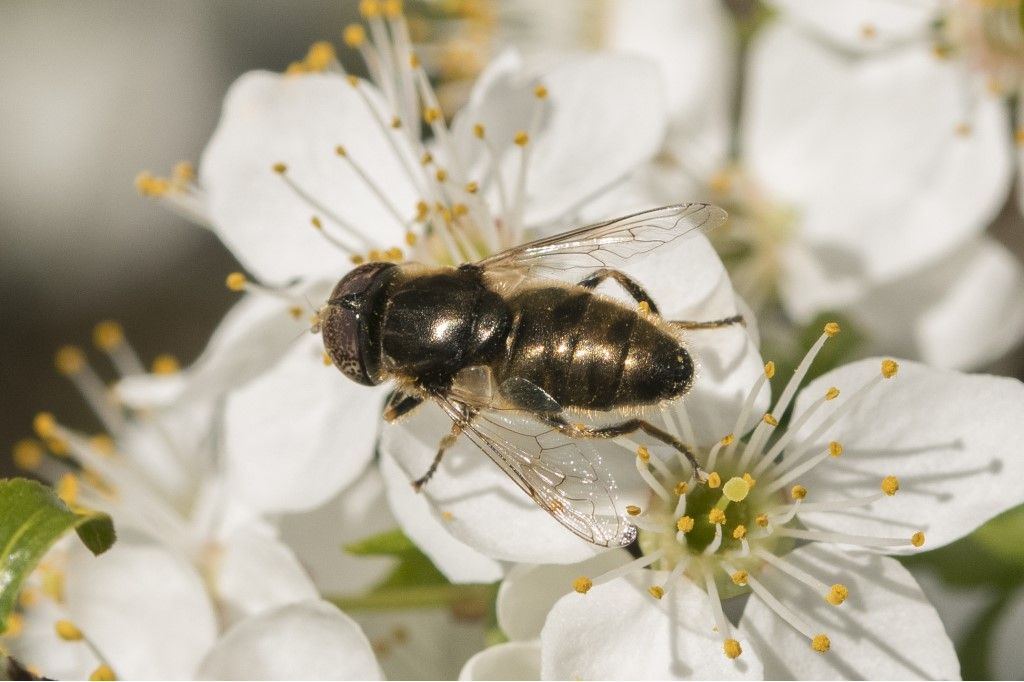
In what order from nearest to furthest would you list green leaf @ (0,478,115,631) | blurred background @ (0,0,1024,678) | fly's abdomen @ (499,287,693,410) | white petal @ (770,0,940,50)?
1. green leaf @ (0,478,115,631)
2. fly's abdomen @ (499,287,693,410)
3. white petal @ (770,0,940,50)
4. blurred background @ (0,0,1024,678)

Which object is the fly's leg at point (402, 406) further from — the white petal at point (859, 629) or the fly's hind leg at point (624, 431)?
the white petal at point (859, 629)

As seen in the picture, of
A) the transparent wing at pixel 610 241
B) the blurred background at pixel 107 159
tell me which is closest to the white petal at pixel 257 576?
the transparent wing at pixel 610 241

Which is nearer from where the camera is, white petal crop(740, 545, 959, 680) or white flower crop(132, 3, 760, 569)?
white petal crop(740, 545, 959, 680)

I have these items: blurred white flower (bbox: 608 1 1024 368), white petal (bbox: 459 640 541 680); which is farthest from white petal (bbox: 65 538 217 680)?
blurred white flower (bbox: 608 1 1024 368)

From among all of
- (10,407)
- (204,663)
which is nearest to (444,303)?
(204,663)

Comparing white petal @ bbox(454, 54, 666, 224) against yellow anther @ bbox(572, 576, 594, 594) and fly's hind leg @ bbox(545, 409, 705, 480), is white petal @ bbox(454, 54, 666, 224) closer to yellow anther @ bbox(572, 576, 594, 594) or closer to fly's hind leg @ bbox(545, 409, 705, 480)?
fly's hind leg @ bbox(545, 409, 705, 480)

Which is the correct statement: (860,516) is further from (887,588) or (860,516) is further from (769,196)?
(769,196)
